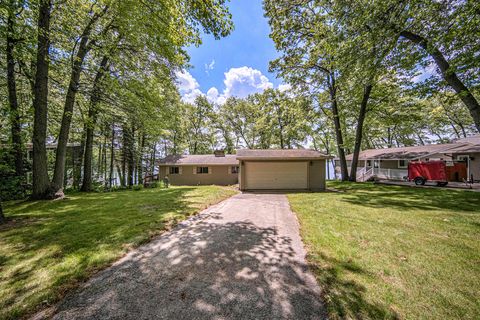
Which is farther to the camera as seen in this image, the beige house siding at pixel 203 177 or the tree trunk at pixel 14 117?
the beige house siding at pixel 203 177

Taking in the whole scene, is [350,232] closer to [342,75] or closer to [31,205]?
[342,75]

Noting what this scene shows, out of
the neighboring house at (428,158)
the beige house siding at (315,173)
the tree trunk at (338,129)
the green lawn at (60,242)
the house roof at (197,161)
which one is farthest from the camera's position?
the house roof at (197,161)

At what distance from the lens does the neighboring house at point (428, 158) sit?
1488 centimetres

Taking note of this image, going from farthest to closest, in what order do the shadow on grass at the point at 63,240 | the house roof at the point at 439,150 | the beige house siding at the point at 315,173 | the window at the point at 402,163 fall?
the window at the point at 402,163 < the house roof at the point at 439,150 < the beige house siding at the point at 315,173 < the shadow on grass at the point at 63,240

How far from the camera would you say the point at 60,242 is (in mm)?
3814

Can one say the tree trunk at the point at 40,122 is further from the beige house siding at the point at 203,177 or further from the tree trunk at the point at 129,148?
the tree trunk at the point at 129,148

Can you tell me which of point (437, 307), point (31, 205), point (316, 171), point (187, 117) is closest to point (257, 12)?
point (316, 171)

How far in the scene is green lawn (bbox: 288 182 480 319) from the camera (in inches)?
87.6

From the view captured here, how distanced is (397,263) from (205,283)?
326 centimetres

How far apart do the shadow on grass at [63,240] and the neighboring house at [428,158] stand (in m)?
20.4

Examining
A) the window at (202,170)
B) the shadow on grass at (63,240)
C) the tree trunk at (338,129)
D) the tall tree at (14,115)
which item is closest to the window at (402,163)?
the tree trunk at (338,129)

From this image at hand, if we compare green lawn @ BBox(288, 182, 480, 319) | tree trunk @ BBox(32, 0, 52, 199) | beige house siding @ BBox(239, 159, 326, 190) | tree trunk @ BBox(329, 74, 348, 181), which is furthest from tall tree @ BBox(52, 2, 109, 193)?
tree trunk @ BBox(329, 74, 348, 181)

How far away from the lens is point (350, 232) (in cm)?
465

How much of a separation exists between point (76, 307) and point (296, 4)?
1227 centimetres
